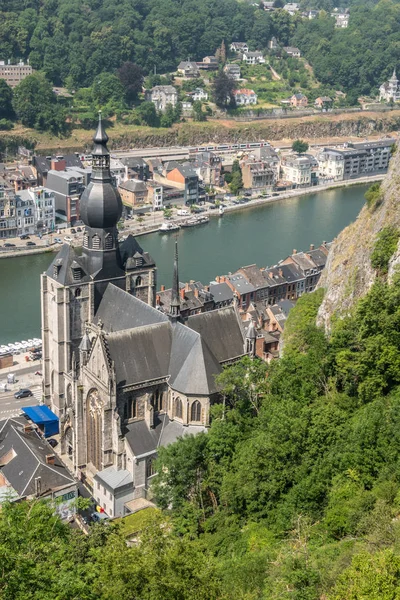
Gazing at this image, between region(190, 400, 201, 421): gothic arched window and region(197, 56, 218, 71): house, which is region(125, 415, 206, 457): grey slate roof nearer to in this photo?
region(190, 400, 201, 421): gothic arched window

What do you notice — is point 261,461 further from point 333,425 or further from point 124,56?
point 124,56

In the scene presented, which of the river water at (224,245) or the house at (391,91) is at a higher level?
the house at (391,91)

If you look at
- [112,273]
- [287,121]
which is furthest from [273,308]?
[287,121]

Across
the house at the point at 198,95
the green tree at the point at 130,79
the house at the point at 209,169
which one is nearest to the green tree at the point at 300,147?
the house at the point at 198,95

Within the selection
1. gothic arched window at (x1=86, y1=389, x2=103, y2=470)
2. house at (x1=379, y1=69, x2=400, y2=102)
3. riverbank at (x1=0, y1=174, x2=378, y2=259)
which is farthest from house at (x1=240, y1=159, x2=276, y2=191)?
gothic arched window at (x1=86, y1=389, x2=103, y2=470)

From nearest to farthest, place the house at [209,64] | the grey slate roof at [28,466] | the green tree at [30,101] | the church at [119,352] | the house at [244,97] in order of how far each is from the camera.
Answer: the grey slate roof at [28,466], the church at [119,352], the green tree at [30,101], the house at [244,97], the house at [209,64]

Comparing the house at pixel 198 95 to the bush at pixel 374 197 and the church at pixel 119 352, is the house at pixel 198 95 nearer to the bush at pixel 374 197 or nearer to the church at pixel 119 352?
the church at pixel 119 352
